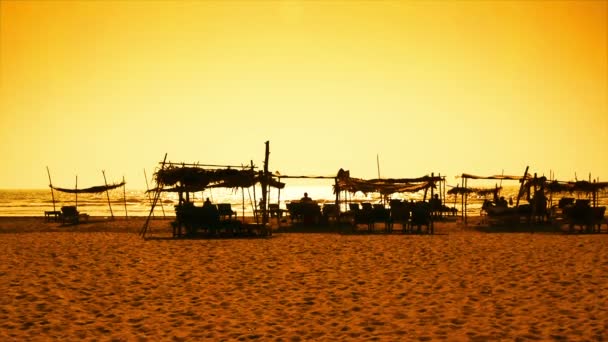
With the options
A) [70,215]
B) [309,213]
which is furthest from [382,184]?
[70,215]

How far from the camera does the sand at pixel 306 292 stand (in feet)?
21.0

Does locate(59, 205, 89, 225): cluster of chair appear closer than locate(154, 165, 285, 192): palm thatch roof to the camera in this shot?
No

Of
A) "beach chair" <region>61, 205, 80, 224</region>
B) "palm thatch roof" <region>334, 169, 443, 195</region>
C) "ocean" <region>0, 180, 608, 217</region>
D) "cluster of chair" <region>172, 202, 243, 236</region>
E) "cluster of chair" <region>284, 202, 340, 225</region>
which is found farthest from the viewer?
"ocean" <region>0, 180, 608, 217</region>

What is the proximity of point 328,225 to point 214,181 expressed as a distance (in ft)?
18.3

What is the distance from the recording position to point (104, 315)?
718 centimetres

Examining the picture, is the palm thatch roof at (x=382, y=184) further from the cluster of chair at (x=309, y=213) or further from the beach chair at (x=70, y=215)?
the beach chair at (x=70, y=215)

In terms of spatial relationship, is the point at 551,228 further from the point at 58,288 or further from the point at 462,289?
the point at 58,288

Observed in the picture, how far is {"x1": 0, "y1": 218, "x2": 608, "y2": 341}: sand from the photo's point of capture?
639 cm

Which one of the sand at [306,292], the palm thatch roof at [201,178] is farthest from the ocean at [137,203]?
the sand at [306,292]

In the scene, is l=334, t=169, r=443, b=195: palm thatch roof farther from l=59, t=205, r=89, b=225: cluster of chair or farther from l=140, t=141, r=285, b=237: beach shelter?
l=59, t=205, r=89, b=225: cluster of chair

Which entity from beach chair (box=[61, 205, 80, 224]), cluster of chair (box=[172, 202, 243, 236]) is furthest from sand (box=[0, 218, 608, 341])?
beach chair (box=[61, 205, 80, 224])

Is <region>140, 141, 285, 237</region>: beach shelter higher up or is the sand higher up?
<region>140, 141, 285, 237</region>: beach shelter

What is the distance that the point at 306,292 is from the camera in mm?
8594

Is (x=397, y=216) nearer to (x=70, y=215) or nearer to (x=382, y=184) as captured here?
(x=382, y=184)
